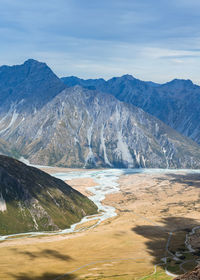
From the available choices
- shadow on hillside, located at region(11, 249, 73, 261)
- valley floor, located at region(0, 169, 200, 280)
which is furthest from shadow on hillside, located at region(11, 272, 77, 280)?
shadow on hillside, located at region(11, 249, 73, 261)

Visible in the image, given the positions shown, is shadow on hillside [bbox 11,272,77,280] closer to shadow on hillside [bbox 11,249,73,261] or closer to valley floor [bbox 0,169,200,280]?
valley floor [bbox 0,169,200,280]

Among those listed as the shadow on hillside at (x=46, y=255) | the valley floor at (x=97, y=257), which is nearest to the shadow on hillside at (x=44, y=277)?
the valley floor at (x=97, y=257)

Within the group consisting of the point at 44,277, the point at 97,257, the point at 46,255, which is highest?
the point at 44,277

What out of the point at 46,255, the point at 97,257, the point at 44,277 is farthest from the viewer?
the point at 46,255

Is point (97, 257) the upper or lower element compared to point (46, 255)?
lower

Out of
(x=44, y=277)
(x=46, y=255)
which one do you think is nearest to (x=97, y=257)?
(x=46, y=255)

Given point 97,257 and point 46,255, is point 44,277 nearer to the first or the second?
point 46,255

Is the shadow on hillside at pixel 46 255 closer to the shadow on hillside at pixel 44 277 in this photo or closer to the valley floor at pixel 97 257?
the valley floor at pixel 97 257

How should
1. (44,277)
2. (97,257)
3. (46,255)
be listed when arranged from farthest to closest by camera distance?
(46,255), (97,257), (44,277)

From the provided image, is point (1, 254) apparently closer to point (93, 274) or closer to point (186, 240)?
point (93, 274)

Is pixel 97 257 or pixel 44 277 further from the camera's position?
pixel 97 257

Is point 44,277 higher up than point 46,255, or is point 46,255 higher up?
point 44,277

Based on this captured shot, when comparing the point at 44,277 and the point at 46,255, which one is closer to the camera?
the point at 44,277
